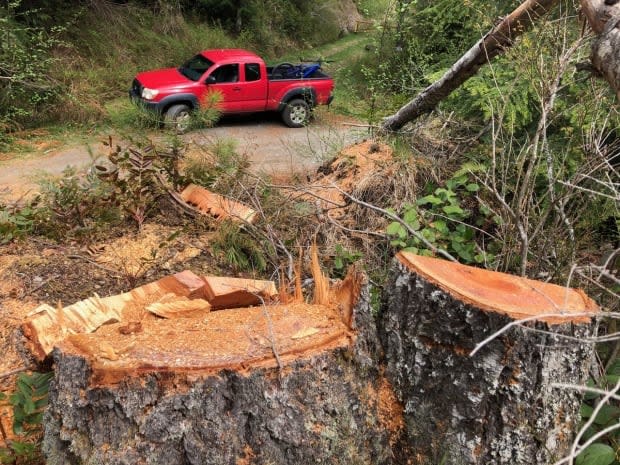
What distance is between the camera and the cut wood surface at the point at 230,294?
8.66 ft

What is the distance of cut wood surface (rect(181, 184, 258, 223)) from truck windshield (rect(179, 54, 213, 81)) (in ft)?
17.8

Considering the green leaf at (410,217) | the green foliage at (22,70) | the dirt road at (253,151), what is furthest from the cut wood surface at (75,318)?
the green foliage at (22,70)

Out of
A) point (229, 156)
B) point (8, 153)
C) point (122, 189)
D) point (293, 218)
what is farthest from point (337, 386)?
point (8, 153)

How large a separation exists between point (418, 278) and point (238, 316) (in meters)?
0.86

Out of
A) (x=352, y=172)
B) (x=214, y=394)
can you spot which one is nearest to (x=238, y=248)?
(x=352, y=172)

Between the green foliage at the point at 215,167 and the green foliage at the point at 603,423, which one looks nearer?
the green foliage at the point at 603,423

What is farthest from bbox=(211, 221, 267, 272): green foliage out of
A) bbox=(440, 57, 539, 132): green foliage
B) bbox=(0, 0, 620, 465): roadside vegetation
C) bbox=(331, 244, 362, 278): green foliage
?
bbox=(440, 57, 539, 132): green foliage

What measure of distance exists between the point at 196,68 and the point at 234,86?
810 mm

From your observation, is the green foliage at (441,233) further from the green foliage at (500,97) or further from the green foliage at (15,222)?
the green foliage at (15,222)

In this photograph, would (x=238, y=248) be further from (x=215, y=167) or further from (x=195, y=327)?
(x=195, y=327)

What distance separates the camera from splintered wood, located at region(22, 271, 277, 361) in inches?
96.1

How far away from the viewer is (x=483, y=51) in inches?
167

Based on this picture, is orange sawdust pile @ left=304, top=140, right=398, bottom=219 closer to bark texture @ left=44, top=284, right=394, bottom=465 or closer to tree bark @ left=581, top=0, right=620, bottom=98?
tree bark @ left=581, top=0, right=620, bottom=98

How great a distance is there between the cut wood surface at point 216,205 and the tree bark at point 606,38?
9.12ft
